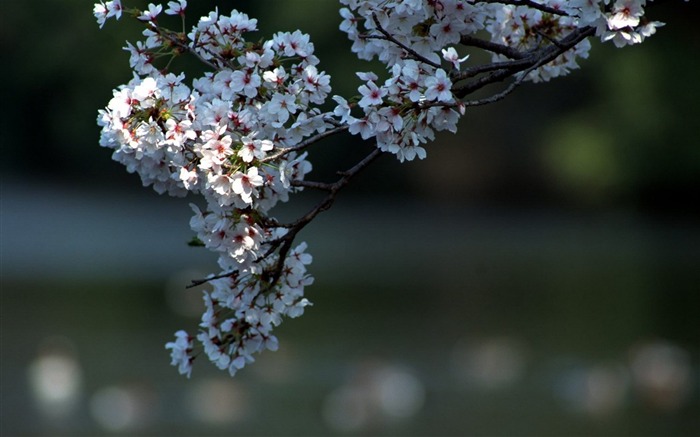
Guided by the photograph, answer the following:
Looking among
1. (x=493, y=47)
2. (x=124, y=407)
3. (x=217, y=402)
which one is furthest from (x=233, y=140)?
(x=217, y=402)

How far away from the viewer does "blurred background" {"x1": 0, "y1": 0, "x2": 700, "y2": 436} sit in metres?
11.6

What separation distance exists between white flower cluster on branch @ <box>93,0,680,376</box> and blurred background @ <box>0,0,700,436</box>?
51cm

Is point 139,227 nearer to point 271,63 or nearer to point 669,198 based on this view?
point 669,198

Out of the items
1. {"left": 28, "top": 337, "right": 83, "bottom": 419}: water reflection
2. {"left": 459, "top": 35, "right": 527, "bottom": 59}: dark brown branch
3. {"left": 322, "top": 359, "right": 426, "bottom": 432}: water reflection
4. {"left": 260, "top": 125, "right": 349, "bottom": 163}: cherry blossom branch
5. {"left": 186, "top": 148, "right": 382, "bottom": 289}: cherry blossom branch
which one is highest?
{"left": 28, "top": 337, "right": 83, "bottom": 419}: water reflection

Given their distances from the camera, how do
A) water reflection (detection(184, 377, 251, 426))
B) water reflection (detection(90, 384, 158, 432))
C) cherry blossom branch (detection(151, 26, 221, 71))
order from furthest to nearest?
1. water reflection (detection(184, 377, 251, 426))
2. water reflection (detection(90, 384, 158, 432))
3. cherry blossom branch (detection(151, 26, 221, 71))

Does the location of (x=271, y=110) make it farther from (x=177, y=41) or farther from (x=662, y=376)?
(x=662, y=376)

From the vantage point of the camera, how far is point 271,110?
2.71 metres

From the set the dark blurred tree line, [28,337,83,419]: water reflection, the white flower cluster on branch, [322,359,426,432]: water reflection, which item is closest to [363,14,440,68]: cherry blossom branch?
the white flower cluster on branch

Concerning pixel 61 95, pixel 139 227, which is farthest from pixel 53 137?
pixel 139 227

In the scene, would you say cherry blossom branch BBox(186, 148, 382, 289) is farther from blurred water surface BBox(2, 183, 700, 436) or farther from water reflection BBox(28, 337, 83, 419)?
water reflection BBox(28, 337, 83, 419)

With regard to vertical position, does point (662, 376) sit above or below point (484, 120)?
below

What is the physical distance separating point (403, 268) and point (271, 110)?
16.1m

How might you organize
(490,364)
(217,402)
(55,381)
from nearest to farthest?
(217,402), (55,381), (490,364)

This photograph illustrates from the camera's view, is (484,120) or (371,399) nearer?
(371,399)
